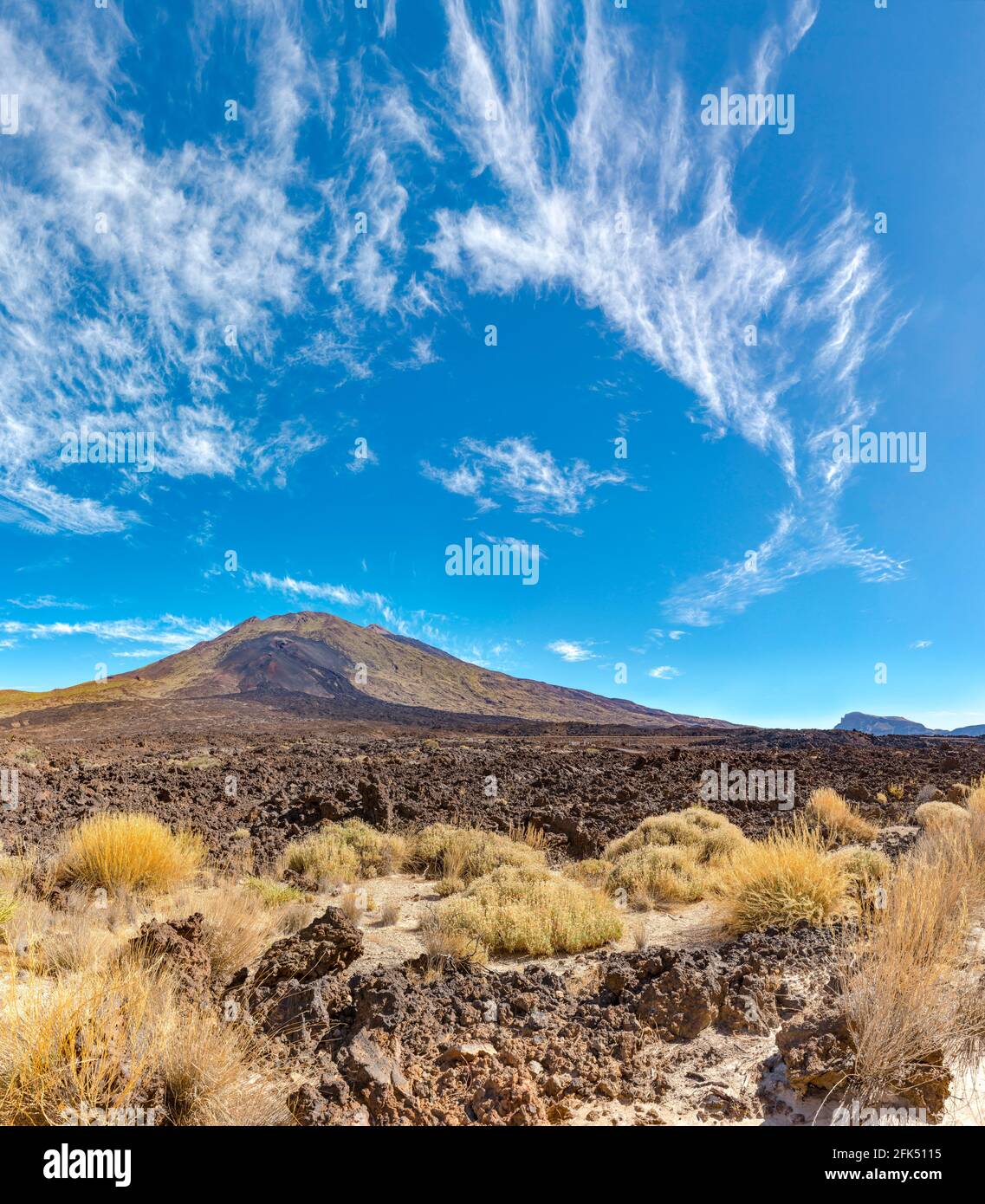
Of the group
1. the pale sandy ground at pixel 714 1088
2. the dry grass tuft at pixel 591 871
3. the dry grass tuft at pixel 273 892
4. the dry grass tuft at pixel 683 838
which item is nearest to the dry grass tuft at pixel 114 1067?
the pale sandy ground at pixel 714 1088

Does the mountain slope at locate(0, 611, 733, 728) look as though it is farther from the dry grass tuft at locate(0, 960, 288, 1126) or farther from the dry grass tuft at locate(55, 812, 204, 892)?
the dry grass tuft at locate(0, 960, 288, 1126)

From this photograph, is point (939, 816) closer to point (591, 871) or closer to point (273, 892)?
point (591, 871)

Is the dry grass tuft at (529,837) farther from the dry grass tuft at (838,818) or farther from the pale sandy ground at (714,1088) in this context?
the pale sandy ground at (714,1088)

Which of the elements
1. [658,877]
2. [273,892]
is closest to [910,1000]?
[658,877]

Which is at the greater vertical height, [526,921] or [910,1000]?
[910,1000]

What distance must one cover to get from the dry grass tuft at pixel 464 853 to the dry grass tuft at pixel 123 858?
3018 millimetres

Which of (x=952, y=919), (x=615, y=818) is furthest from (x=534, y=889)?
(x=615, y=818)

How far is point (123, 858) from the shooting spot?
21.7 ft

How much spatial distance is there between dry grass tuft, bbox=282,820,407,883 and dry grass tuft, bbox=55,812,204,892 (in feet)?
4.52

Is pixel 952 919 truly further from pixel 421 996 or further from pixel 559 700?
pixel 559 700

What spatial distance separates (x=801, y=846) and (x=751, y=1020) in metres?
2.69

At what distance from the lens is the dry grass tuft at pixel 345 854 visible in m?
7.87

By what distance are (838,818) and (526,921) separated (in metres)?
7.12

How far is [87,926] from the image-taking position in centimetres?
471
